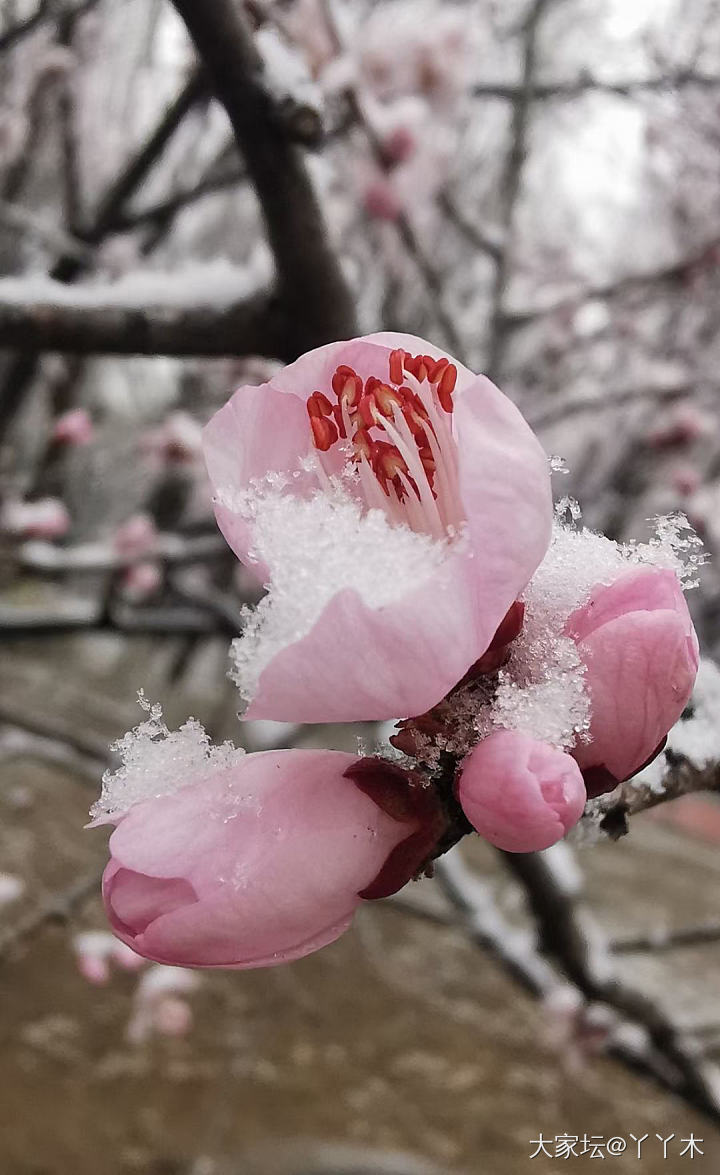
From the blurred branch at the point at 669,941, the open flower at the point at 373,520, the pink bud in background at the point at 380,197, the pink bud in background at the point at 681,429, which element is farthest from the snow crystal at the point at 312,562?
the pink bud in background at the point at 681,429

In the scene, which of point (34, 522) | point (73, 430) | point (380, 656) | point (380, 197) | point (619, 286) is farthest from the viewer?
point (73, 430)

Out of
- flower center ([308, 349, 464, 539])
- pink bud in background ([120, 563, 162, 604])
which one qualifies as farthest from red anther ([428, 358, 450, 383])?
pink bud in background ([120, 563, 162, 604])

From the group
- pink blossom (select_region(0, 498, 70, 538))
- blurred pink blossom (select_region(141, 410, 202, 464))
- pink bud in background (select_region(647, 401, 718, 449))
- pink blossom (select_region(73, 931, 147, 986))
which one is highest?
pink blossom (select_region(0, 498, 70, 538))

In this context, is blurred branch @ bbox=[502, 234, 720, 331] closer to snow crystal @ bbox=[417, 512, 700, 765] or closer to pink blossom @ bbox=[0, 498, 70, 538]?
pink blossom @ bbox=[0, 498, 70, 538]

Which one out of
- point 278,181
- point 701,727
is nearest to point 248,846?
point 701,727

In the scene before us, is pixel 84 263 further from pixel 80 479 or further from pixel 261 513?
pixel 80 479

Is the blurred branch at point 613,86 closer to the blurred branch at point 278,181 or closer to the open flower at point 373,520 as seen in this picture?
the blurred branch at point 278,181

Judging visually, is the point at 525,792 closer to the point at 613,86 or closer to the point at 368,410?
the point at 368,410
